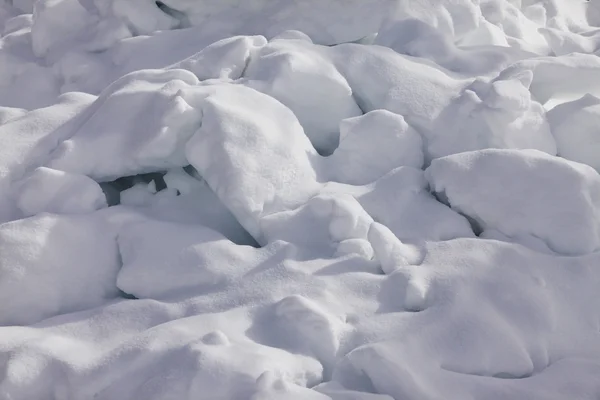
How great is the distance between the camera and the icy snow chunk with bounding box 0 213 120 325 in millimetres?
1621

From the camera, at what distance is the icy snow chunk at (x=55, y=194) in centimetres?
179

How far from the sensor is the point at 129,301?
1586mm

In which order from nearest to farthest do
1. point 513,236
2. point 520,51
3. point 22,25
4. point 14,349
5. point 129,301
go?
point 14,349, point 129,301, point 513,236, point 520,51, point 22,25

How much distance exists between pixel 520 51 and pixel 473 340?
51.7 inches

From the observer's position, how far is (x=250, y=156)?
181 cm

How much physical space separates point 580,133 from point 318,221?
0.83 metres

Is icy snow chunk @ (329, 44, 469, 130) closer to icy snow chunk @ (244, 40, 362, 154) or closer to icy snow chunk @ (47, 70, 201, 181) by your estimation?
icy snow chunk @ (244, 40, 362, 154)

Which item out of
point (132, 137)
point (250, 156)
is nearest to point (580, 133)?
point (250, 156)

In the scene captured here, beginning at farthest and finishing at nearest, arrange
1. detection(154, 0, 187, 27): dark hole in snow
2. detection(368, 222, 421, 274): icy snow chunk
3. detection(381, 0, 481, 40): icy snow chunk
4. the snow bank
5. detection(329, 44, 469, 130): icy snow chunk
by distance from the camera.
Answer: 1. detection(154, 0, 187, 27): dark hole in snow
2. detection(381, 0, 481, 40): icy snow chunk
3. detection(329, 44, 469, 130): icy snow chunk
4. detection(368, 222, 421, 274): icy snow chunk
5. the snow bank

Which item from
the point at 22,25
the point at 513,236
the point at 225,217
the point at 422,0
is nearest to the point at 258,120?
the point at 225,217

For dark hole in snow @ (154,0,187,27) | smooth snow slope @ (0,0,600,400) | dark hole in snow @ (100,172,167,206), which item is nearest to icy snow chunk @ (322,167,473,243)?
smooth snow slope @ (0,0,600,400)

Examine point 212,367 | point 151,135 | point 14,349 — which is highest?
point 151,135

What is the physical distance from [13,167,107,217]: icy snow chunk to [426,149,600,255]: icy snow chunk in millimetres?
935

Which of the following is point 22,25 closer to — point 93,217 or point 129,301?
point 93,217
